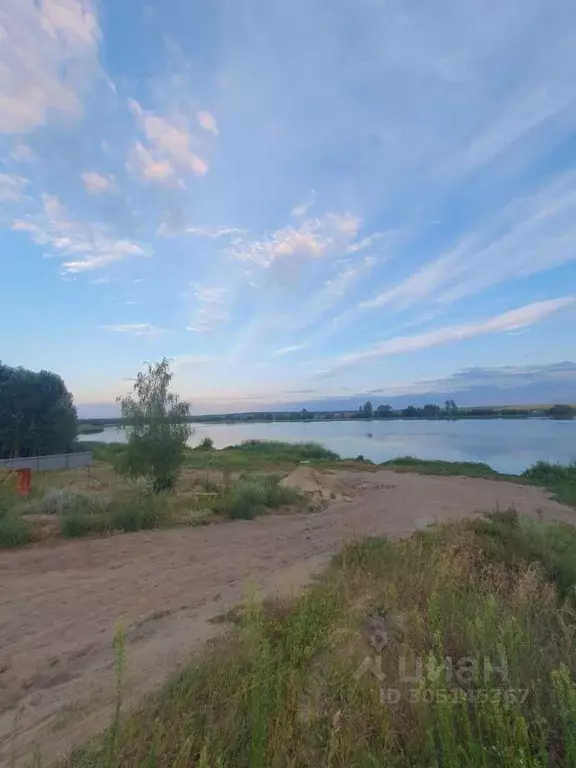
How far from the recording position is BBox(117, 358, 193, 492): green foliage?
12438mm

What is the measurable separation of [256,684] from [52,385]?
965 inches

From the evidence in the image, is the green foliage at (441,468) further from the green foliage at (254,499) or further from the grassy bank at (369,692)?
the grassy bank at (369,692)

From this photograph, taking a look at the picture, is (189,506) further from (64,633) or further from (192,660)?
(192,660)

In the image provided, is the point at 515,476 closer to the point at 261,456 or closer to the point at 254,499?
the point at 261,456

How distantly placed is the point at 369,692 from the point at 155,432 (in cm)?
1083

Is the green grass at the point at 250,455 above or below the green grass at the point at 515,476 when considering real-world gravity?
above

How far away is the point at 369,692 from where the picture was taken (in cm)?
250

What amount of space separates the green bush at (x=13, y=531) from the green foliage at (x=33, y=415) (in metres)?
16.4

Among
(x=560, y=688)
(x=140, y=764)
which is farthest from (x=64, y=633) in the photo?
(x=560, y=688)

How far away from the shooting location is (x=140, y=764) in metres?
2.00

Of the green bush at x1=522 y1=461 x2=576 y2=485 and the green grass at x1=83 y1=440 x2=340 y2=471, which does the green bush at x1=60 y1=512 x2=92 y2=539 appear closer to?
the green grass at x1=83 y1=440 x2=340 y2=471

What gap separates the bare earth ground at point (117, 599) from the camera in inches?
109

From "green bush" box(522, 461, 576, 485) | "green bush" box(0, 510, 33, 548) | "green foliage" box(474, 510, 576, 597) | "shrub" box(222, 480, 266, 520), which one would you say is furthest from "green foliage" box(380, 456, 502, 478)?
"green bush" box(0, 510, 33, 548)

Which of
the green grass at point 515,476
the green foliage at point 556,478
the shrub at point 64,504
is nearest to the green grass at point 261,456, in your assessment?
the green grass at point 515,476
